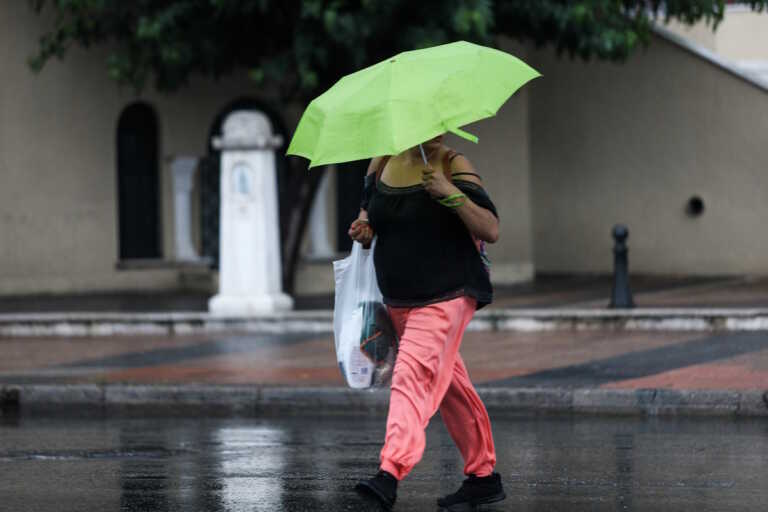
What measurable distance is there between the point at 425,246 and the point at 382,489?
104 centimetres

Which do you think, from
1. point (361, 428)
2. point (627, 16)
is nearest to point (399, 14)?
point (627, 16)

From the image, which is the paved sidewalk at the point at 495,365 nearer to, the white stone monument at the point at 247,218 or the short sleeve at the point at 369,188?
the white stone monument at the point at 247,218

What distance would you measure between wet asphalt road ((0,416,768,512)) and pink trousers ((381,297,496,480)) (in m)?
0.36

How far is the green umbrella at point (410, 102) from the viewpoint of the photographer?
6164 millimetres

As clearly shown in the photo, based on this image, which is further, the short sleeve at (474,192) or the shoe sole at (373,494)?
the short sleeve at (474,192)

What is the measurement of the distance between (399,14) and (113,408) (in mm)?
6946

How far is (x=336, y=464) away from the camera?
325 inches

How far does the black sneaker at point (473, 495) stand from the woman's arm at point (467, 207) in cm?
107

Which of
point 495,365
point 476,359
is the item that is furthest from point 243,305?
→ point 495,365

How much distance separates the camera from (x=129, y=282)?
21484 mm

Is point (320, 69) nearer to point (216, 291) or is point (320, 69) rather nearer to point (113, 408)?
point (216, 291)

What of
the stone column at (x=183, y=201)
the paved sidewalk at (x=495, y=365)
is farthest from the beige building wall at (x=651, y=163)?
the stone column at (x=183, y=201)

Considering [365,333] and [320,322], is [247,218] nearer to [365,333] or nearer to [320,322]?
[320,322]

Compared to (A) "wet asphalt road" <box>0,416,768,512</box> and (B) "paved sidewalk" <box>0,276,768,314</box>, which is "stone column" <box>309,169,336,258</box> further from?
(A) "wet asphalt road" <box>0,416,768,512</box>
